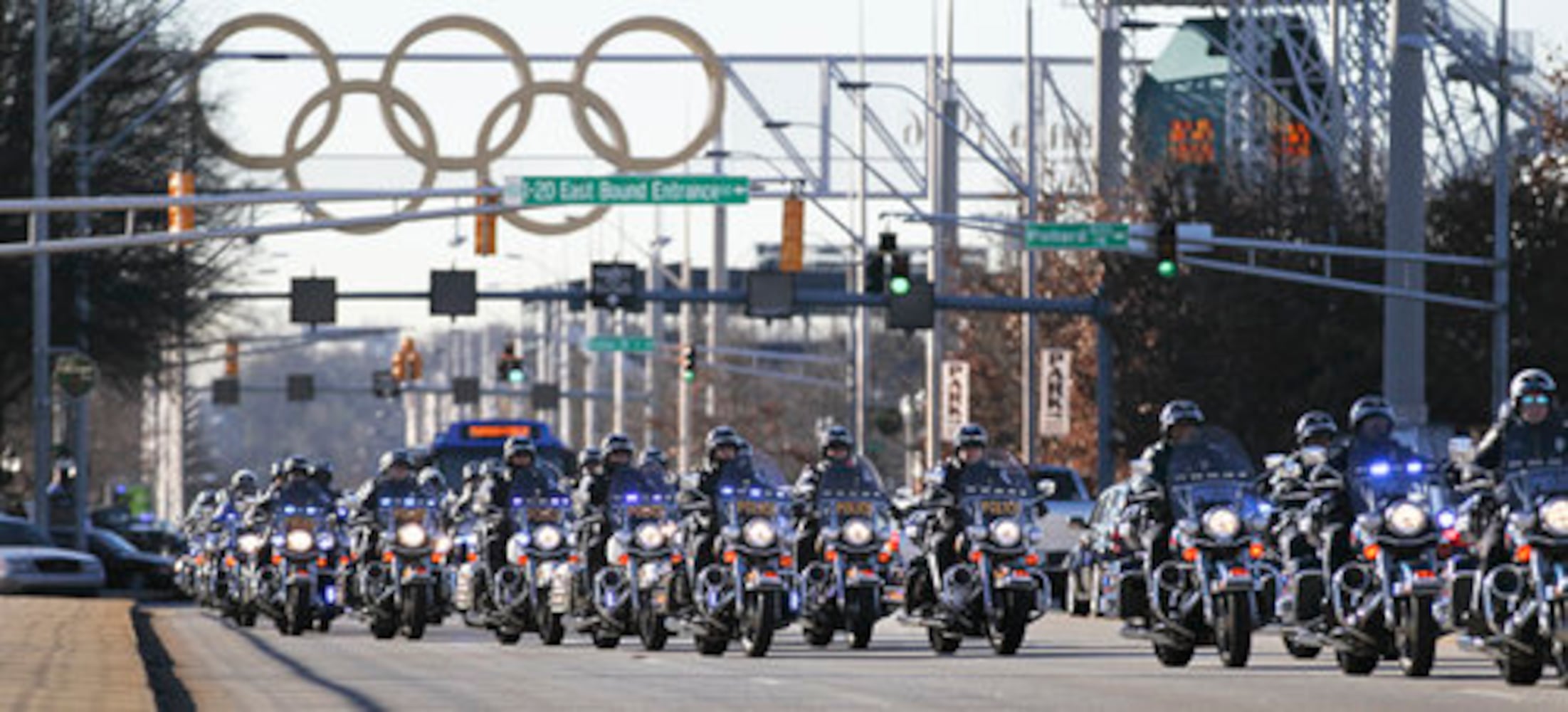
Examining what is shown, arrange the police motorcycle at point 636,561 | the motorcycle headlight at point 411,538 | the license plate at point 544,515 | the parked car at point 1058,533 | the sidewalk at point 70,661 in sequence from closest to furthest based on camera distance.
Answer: the sidewalk at point 70,661 < the police motorcycle at point 636,561 < the license plate at point 544,515 < the motorcycle headlight at point 411,538 < the parked car at point 1058,533

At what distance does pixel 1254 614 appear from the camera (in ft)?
80.6

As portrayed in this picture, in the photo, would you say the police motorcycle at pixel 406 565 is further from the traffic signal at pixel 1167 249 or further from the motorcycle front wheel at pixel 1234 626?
the traffic signal at pixel 1167 249

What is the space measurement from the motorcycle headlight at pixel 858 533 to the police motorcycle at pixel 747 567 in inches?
16.0

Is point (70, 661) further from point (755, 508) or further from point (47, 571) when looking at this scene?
point (47, 571)

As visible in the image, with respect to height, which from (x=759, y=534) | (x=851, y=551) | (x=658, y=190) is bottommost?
(x=851, y=551)

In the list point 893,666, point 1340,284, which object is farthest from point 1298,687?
point 1340,284

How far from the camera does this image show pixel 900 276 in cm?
5416

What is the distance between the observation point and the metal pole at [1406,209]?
1720 inches

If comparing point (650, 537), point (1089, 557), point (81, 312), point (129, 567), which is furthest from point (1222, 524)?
point (129, 567)

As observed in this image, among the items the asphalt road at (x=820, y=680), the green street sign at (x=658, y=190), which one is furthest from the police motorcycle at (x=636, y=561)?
the green street sign at (x=658, y=190)

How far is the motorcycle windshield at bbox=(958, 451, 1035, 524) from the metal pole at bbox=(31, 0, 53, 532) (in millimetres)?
25058

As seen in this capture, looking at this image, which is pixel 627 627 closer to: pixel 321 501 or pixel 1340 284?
pixel 321 501

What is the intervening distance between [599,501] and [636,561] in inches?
36.1

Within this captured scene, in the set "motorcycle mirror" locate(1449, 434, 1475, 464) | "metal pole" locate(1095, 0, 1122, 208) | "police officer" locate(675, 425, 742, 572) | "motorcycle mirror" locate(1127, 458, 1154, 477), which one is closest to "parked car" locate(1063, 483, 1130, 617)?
"police officer" locate(675, 425, 742, 572)
